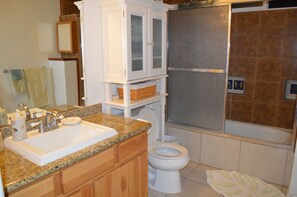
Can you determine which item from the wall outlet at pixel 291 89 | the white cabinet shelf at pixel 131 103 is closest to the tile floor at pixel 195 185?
the white cabinet shelf at pixel 131 103

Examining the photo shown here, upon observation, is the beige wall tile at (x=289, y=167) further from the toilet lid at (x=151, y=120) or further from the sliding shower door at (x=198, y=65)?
the toilet lid at (x=151, y=120)

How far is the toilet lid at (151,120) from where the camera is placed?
2541 millimetres

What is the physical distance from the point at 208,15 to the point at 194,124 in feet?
4.21

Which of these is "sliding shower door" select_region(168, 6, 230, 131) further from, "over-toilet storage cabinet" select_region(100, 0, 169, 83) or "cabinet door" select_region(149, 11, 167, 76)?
"over-toilet storage cabinet" select_region(100, 0, 169, 83)

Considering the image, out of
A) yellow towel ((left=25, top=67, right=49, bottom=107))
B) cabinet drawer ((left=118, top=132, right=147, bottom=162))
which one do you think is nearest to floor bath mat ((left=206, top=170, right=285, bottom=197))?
cabinet drawer ((left=118, top=132, right=147, bottom=162))

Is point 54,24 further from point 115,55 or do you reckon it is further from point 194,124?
point 194,124

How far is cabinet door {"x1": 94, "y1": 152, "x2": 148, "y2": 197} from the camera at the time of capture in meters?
1.59

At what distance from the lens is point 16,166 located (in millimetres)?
1268

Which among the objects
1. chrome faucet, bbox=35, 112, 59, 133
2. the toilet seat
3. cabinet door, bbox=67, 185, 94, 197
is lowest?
the toilet seat

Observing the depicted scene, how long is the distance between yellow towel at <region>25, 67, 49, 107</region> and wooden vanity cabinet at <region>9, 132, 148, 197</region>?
67cm

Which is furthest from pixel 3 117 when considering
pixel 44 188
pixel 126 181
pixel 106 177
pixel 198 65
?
pixel 198 65

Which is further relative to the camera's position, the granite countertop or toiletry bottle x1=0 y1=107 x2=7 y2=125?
toiletry bottle x1=0 y1=107 x2=7 y2=125

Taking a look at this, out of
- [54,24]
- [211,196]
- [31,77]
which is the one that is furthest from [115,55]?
[211,196]

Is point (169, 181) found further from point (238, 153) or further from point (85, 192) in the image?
point (85, 192)
